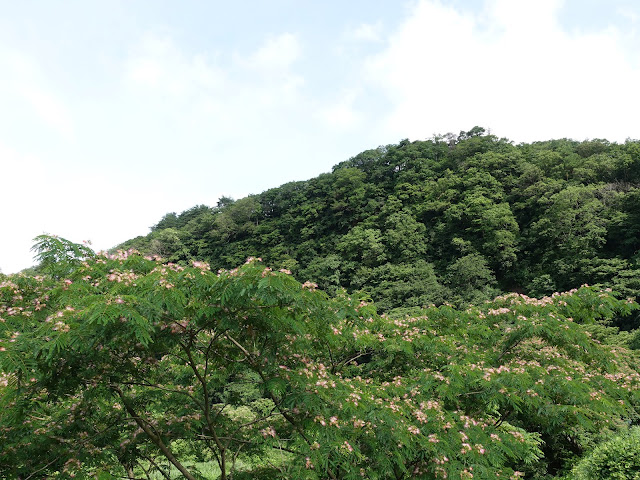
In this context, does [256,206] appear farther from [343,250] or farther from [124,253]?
[124,253]

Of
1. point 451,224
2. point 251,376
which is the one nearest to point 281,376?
point 251,376

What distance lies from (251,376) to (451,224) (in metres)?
31.6

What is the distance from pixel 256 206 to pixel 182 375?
46.5 meters

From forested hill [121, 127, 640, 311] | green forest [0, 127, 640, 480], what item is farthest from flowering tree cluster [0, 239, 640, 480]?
forested hill [121, 127, 640, 311]

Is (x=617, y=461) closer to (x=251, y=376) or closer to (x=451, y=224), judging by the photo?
(x=251, y=376)

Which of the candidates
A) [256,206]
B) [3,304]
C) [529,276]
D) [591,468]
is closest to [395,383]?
[591,468]

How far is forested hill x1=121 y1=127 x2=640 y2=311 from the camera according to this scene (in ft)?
84.3

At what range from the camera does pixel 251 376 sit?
5.31 metres

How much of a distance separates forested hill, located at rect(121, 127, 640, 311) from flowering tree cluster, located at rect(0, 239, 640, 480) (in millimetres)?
15737

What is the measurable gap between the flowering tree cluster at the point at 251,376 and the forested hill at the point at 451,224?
15.7 meters

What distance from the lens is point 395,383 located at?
520 cm

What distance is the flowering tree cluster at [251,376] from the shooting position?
3.33 meters

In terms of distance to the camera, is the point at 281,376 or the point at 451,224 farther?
the point at 451,224

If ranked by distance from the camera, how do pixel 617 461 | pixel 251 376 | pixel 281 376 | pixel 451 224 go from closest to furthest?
pixel 281 376 < pixel 617 461 < pixel 251 376 < pixel 451 224
